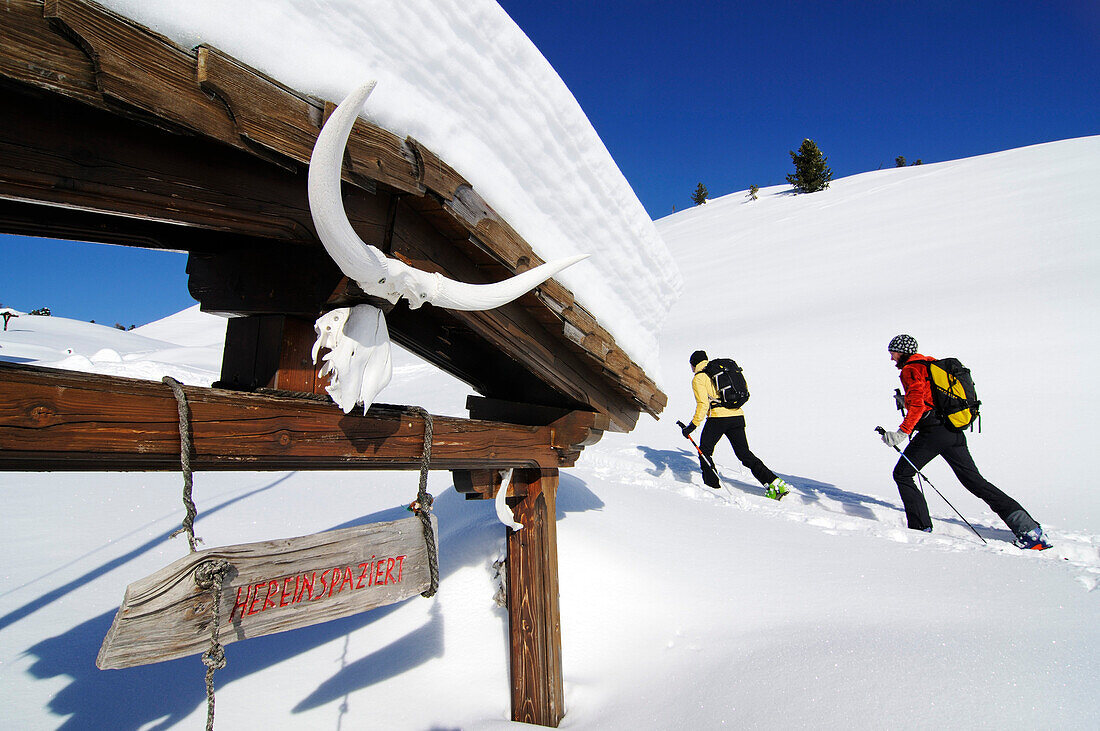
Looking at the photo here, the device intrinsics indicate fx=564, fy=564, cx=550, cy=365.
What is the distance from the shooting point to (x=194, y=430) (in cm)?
157

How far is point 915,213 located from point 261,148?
24.9m

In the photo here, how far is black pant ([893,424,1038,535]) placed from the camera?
4477mm

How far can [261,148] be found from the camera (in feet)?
4.48

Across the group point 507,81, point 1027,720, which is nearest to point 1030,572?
point 1027,720

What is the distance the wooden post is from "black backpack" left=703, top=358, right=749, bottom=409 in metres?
3.78

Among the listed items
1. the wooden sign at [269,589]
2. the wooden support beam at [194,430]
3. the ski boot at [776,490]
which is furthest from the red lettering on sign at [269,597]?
the ski boot at [776,490]

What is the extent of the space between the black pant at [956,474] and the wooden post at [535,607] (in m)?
3.61

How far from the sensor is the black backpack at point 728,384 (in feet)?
20.8

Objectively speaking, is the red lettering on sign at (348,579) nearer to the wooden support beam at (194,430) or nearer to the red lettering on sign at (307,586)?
the red lettering on sign at (307,586)

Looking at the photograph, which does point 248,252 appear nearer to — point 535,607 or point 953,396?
point 535,607

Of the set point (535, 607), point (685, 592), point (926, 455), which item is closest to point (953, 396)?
point (926, 455)

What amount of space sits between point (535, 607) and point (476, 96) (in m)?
2.37

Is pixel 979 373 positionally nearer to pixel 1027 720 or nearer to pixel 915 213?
pixel 1027 720

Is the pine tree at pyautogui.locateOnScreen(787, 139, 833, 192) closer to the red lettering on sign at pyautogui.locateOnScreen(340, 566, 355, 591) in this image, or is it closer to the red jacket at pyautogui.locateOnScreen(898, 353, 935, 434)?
the red jacket at pyautogui.locateOnScreen(898, 353, 935, 434)
